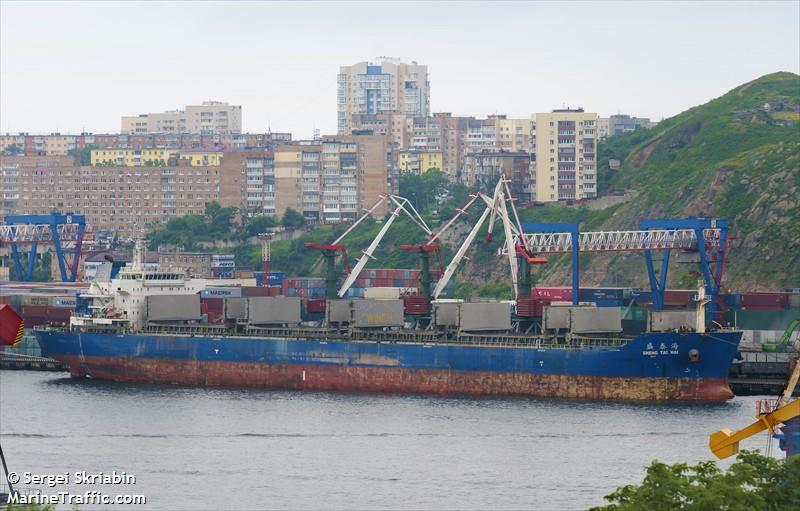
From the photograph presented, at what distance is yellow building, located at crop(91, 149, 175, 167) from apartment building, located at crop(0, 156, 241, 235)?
6432mm

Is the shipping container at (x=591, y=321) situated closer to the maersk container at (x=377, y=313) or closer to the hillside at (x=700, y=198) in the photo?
the maersk container at (x=377, y=313)

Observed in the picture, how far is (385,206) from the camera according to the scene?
153m

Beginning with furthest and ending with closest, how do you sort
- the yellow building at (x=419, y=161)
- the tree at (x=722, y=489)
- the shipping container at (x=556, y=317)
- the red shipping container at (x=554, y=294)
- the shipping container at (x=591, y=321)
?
the yellow building at (x=419, y=161), the red shipping container at (x=554, y=294), the shipping container at (x=556, y=317), the shipping container at (x=591, y=321), the tree at (x=722, y=489)

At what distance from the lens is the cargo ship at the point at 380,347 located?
67500mm

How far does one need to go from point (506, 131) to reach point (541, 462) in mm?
142555

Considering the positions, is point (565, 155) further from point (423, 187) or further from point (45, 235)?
point (45, 235)

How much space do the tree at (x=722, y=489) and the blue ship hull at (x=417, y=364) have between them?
3422cm

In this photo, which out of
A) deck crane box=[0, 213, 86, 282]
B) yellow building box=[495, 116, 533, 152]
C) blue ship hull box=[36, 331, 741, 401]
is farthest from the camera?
yellow building box=[495, 116, 533, 152]

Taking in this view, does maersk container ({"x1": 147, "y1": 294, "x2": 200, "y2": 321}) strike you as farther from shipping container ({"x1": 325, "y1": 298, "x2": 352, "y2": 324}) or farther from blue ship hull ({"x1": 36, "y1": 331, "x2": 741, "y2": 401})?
shipping container ({"x1": 325, "y1": 298, "x2": 352, "y2": 324})

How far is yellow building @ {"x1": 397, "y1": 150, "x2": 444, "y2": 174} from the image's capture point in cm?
17488

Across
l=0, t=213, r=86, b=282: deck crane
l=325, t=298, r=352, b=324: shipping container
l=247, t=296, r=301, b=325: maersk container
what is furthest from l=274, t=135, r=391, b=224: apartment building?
l=325, t=298, r=352, b=324: shipping container

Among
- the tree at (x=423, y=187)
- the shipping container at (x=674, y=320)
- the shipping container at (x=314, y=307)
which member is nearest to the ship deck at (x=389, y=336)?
the shipping container at (x=674, y=320)

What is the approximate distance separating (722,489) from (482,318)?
4158 centimetres

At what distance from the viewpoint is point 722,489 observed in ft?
104
